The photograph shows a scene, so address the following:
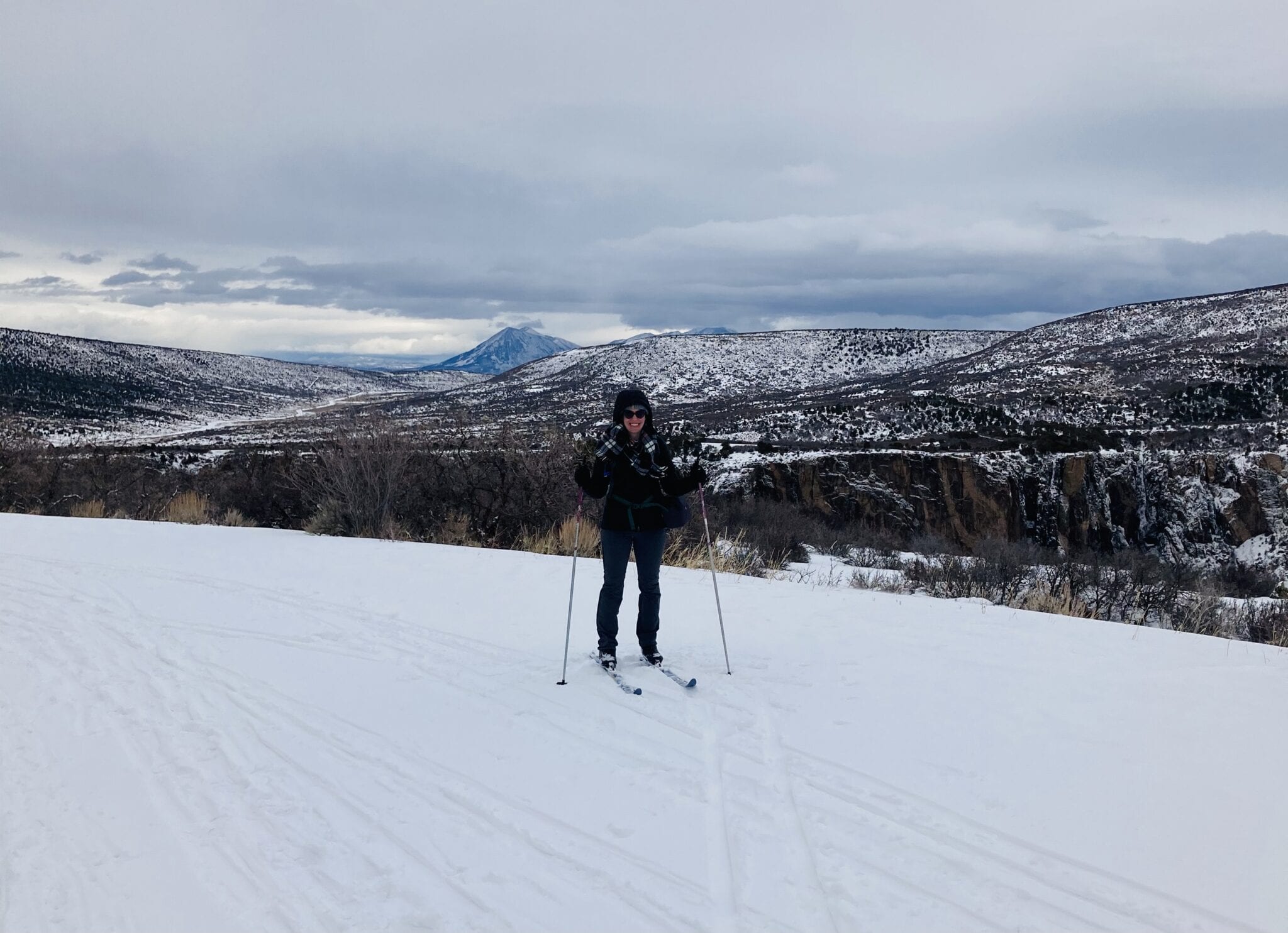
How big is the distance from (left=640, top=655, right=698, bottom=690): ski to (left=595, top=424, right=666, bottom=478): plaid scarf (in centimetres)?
132

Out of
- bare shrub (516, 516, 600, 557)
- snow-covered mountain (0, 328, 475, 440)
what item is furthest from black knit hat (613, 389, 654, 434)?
snow-covered mountain (0, 328, 475, 440)

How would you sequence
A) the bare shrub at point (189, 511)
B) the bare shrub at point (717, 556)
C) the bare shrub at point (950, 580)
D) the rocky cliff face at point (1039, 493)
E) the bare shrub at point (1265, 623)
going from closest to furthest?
the bare shrub at point (1265, 623) < the bare shrub at point (717, 556) < the bare shrub at point (950, 580) < the bare shrub at point (189, 511) < the rocky cliff face at point (1039, 493)

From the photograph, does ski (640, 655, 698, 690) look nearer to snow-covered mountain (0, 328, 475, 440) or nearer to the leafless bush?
the leafless bush

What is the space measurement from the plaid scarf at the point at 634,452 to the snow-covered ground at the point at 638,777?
4.56 feet

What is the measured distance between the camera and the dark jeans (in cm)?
545

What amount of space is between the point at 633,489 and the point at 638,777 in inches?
77.8

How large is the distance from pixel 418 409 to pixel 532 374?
78.9 ft

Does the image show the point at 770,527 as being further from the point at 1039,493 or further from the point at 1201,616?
the point at 1039,493

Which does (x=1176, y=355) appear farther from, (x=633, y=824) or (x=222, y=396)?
(x=222, y=396)

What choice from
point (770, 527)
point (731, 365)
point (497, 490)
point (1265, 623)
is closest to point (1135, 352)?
point (731, 365)

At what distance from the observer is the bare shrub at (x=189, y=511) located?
14.4m

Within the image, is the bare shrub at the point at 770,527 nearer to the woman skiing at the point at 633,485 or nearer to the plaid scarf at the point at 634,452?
the woman skiing at the point at 633,485

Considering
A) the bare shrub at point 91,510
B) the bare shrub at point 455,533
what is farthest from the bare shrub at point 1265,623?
the bare shrub at point 91,510

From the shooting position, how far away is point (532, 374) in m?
116
